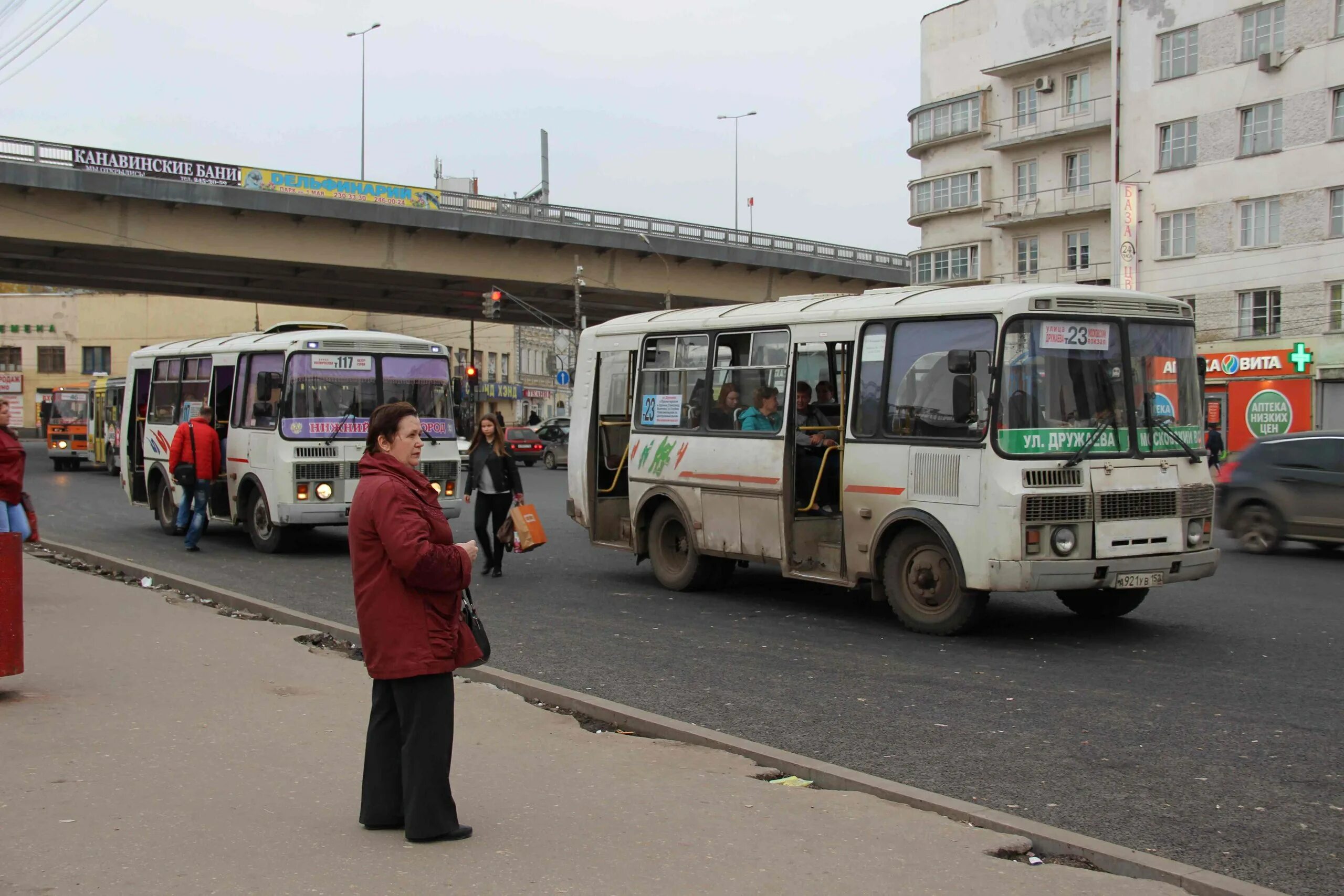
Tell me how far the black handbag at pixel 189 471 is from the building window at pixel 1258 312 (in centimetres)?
3464

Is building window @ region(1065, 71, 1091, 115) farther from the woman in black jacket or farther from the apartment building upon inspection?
the woman in black jacket

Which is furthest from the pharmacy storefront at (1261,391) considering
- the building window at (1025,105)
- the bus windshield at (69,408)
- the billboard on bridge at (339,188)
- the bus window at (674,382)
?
the bus windshield at (69,408)

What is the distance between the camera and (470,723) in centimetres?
741

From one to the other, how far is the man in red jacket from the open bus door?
233 inches

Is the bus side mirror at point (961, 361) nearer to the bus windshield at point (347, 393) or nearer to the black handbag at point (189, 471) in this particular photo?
the bus windshield at point (347, 393)

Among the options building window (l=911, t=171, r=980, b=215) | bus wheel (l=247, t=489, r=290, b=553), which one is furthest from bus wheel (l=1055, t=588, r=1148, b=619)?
building window (l=911, t=171, r=980, b=215)

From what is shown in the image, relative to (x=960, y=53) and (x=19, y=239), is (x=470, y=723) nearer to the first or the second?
(x=19, y=239)

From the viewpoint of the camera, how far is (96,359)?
95.0 metres

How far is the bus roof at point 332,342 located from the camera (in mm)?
16969

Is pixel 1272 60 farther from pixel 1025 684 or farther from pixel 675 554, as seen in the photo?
pixel 1025 684

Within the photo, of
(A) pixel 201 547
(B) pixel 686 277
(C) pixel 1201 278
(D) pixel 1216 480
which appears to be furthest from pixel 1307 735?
(B) pixel 686 277

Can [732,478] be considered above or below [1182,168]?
below

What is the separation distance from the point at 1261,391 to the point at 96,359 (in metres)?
80.0

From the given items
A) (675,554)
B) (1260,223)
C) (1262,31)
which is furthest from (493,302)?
(675,554)
